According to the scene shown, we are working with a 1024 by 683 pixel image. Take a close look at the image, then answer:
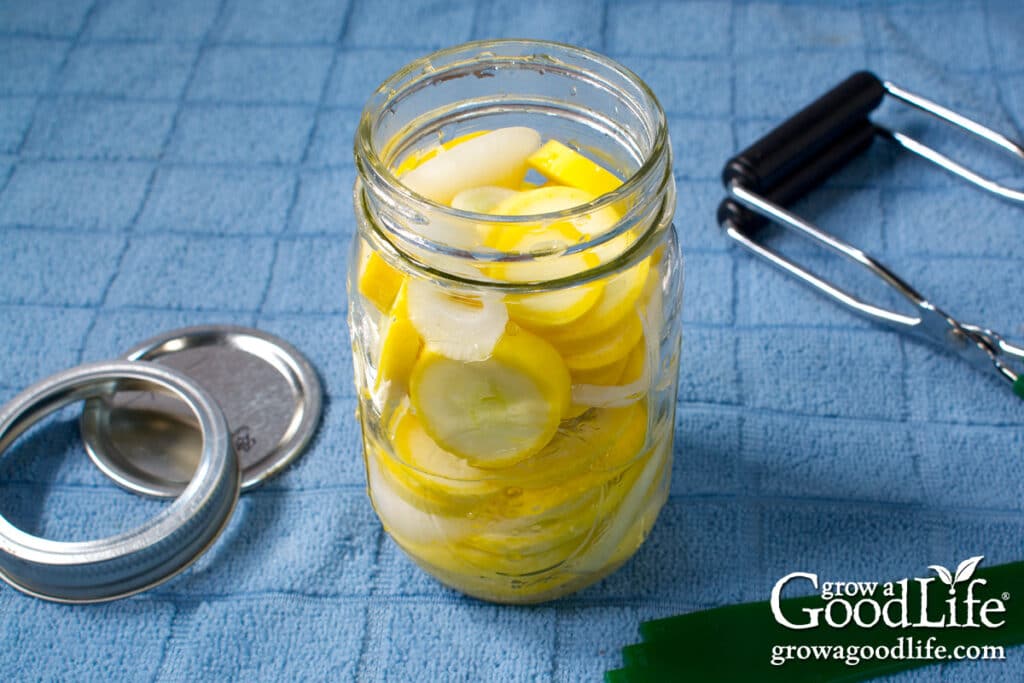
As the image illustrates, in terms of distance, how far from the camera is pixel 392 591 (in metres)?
0.68

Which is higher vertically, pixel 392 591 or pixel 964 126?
pixel 964 126

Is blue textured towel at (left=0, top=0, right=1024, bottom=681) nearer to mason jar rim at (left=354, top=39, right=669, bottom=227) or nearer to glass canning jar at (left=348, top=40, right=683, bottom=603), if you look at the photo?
glass canning jar at (left=348, top=40, right=683, bottom=603)

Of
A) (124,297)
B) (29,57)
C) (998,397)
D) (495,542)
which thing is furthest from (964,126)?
(29,57)

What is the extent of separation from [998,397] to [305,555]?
1.65 ft

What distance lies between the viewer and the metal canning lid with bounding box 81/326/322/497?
75 centimetres

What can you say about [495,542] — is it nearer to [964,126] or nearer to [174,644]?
[174,644]

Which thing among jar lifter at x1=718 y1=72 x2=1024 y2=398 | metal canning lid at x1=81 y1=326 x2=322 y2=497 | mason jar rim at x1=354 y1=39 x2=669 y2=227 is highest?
mason jar rim at x1=354 y1=39 x2=669 y2=227

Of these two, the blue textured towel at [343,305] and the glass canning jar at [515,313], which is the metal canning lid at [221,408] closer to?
the blue textured towel at [343,305]

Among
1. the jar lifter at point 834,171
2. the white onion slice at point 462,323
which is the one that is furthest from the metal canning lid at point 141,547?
the jar lifter at point 834,171

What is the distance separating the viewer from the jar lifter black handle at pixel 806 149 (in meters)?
0.88

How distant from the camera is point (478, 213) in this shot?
0.51 m

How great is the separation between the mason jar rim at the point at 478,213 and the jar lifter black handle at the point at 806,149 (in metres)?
0.33

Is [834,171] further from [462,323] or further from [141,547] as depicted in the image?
[141,547]

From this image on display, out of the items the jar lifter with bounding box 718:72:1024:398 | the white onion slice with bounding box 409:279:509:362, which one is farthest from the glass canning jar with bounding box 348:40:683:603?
the jar lifter with bounding box 718:72:1024:398
